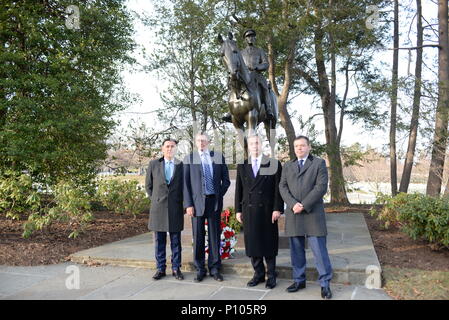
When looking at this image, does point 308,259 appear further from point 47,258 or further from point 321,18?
point 321,18

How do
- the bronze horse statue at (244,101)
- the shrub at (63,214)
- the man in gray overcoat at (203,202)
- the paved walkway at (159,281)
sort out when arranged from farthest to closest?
the shrub at (63,214) < the bronze horse statue at (244,101) < the man in gray overcoat at (203,202) < the paved walkway at (159,281)

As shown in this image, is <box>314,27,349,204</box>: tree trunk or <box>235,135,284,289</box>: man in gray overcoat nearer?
<box>235,135,284,289</box>: man in gray overcoat

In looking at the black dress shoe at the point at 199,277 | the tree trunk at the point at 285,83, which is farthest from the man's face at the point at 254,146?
the tree trunk at the point at 285,83

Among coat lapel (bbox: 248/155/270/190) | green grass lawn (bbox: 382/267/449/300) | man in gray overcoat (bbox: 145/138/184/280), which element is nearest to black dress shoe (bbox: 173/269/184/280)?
man in gray overcoat (bbox: 145/138/184/280)

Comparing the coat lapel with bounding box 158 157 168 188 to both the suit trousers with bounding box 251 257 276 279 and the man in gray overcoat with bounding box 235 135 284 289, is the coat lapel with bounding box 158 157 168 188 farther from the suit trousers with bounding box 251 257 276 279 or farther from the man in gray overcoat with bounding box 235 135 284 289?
the suit trousers with bounding box 251 257 276 279

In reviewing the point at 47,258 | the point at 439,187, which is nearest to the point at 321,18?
the point at 439,187

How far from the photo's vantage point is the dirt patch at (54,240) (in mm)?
5828

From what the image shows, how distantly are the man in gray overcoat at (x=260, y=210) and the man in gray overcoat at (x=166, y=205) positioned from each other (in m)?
0.85

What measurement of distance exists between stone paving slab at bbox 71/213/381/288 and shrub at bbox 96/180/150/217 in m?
2.63

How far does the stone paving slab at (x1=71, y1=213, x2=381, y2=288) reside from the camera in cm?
455

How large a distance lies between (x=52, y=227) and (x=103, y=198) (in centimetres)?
185

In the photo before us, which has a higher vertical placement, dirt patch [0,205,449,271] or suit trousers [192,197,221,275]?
suit trousers [192,197,221,275]

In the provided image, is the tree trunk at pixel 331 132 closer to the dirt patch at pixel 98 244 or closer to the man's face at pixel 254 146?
the dirt patch at pixel 98 244

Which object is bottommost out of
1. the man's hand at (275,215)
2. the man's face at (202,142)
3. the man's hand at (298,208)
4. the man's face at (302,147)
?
the man's hand at (275,215)
